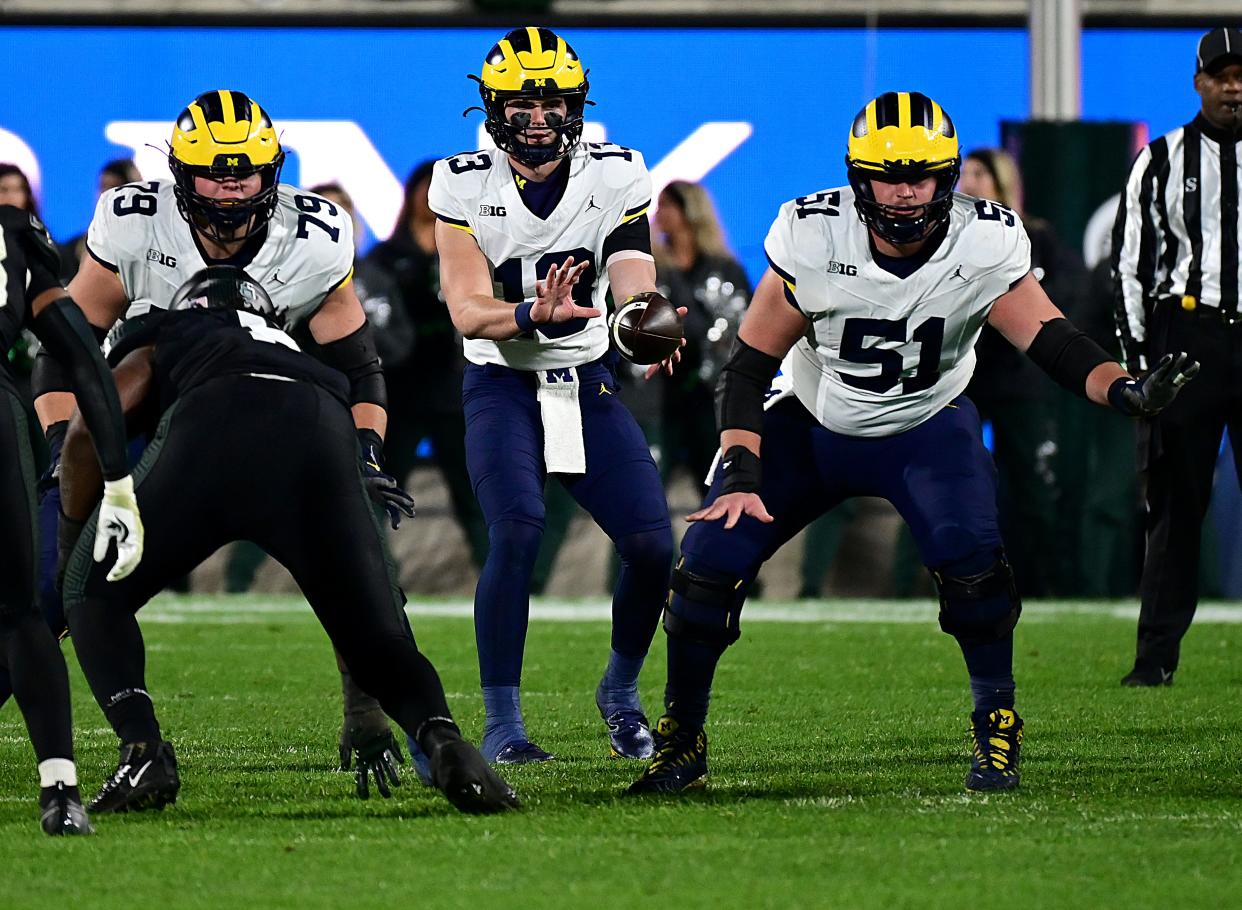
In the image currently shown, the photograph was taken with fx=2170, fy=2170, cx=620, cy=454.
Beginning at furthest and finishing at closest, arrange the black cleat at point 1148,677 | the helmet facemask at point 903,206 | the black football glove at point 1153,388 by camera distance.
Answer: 1. the black cleat at point 1148,677
2. the helmet facemask at point 903,206
3. the black football glove at point 1153,388

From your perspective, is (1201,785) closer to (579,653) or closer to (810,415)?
(810,415)

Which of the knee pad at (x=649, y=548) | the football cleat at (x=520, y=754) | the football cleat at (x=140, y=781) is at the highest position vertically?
the knee pad at (x=649, y=548)

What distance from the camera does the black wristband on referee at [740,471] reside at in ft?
15.0

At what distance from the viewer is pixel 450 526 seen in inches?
408

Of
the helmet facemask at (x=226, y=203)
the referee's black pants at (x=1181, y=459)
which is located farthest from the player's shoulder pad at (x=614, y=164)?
the referee's black pants at (x=1181, y=459)

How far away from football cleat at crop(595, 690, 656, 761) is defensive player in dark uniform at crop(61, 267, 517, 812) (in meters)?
1.08

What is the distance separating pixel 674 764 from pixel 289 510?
105cm

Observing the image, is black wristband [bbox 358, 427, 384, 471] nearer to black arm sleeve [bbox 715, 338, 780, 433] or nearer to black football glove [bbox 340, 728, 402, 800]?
black football glove [bbox 340, 728, 402, 800]

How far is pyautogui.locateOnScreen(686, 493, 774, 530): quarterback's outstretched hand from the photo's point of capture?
4.51m

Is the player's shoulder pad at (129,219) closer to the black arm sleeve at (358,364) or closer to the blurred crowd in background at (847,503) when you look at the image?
the black arm sleeve at (358,364)

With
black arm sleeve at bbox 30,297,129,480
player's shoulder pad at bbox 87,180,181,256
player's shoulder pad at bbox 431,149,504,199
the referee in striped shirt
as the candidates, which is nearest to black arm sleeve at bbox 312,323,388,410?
player's shoulder pad at bbox 87,180,181,256

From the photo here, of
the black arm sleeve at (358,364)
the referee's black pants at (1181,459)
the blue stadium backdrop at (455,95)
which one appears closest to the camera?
the black arm sleeve at (358,364)

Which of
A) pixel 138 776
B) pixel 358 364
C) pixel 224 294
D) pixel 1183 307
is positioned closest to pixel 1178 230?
pixel 1183 307

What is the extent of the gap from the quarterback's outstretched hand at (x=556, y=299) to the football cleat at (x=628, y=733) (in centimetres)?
118
